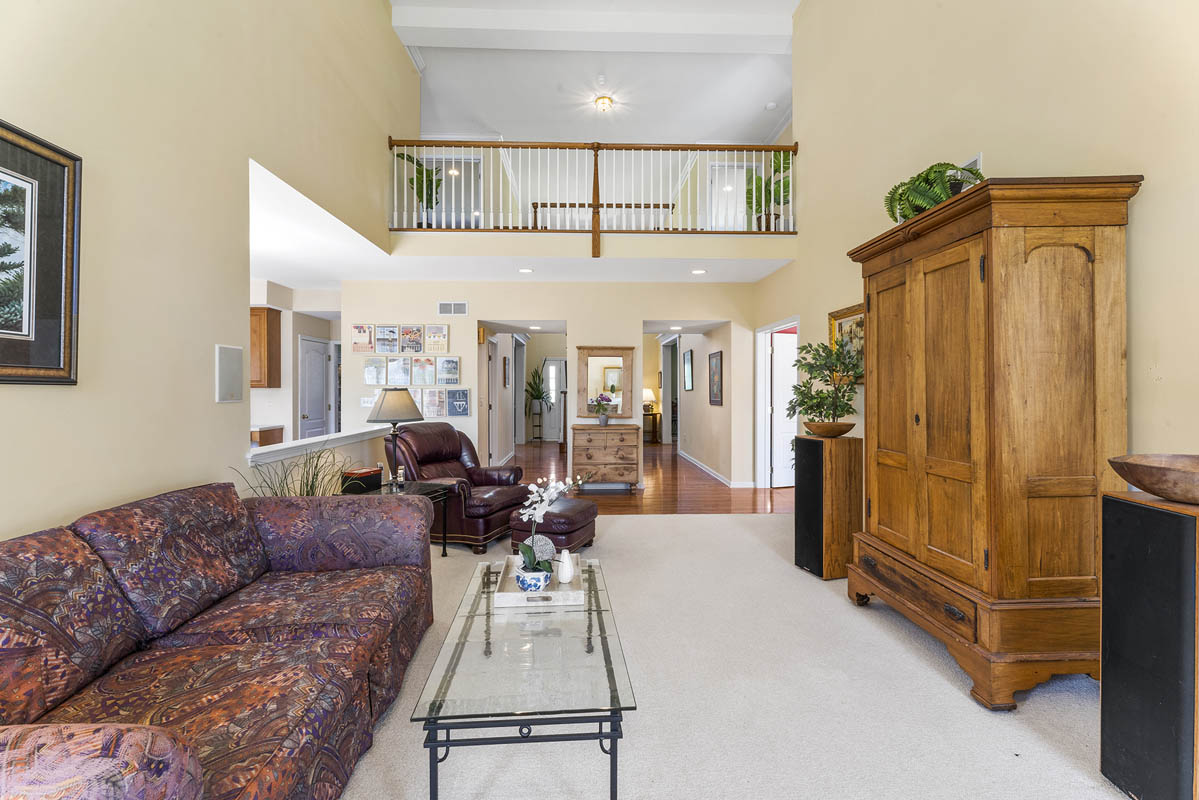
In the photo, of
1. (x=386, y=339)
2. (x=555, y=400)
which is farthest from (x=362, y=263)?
(x=555, y=400)

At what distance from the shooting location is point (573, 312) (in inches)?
262

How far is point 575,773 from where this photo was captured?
1751 mm

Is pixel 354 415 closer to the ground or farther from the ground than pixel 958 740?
farther from the ground

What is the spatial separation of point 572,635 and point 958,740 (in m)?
1.40

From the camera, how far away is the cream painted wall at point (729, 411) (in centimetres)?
683

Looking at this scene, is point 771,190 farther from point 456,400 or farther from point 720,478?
point 456,400

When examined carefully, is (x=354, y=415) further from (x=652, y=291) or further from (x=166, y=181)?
(x=166, y=181)

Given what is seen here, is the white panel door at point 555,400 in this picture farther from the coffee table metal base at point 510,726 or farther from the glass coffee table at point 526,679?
the coffee table metal base at point 510,726

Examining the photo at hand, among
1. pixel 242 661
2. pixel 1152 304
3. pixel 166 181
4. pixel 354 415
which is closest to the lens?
pixel 242 661

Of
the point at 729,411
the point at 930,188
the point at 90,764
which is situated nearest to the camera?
the point at 90,764

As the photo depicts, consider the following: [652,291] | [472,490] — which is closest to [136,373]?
[472,490]

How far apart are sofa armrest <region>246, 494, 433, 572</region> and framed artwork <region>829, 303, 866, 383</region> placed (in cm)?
304

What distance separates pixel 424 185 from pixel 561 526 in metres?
3.68

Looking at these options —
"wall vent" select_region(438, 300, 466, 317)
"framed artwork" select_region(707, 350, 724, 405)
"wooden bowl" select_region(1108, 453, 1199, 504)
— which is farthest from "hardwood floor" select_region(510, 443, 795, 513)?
"wooden bowl" select_region(1108, 453, 1199, 504)
